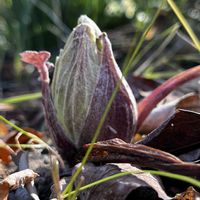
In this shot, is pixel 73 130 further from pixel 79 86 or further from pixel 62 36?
pixel 62 36

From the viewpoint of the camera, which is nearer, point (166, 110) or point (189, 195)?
point (189, 195)

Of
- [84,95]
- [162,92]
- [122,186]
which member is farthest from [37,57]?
[122,186]

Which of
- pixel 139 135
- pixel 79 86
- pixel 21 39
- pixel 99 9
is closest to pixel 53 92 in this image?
pixel 79 86

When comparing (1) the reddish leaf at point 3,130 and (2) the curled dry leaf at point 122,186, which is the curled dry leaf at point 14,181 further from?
(1) the reddish leaf at point 3,130

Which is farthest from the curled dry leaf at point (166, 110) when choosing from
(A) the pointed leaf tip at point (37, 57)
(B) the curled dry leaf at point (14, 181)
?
(B) the curled dry leaf at point (14, 181)

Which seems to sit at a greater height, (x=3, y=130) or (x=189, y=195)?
(x=189, y=195)

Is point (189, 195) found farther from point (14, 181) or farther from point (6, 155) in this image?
point (6, 155)
